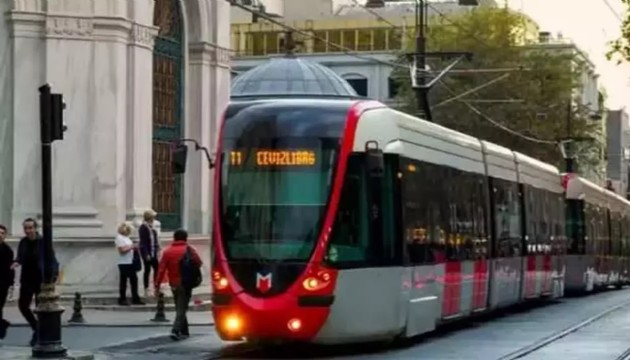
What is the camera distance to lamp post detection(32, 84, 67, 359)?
64.0 feet

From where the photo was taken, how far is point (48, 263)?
19.5 m

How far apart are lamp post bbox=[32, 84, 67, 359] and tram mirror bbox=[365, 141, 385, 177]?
3.90 meters

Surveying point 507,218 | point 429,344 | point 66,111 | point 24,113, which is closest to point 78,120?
point 66,111

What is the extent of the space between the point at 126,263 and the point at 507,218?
731cm

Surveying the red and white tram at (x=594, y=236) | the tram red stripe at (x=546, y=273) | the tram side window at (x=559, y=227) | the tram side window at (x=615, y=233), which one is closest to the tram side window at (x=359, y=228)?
the tram red stripe at (x=546, y=273)

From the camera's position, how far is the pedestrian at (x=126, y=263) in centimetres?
3059

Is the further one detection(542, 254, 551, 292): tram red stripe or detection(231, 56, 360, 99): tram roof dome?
detection(231, 56, 360, 99): tram roof dome

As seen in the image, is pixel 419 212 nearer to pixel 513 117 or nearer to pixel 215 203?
pixel 215 203

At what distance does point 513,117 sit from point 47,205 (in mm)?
55741

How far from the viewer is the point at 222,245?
2036cm

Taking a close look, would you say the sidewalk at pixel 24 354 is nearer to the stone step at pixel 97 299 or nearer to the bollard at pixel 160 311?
the bollard at pixel 160 311

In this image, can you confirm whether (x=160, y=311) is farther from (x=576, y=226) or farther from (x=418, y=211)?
(x=576, y=226)

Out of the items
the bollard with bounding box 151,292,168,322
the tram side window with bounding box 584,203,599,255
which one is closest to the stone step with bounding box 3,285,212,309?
the bollard with bounding box 151,292,168,322

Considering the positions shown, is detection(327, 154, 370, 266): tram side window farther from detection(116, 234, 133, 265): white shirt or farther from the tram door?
detection(116, 234, 133, 265): white shirt
